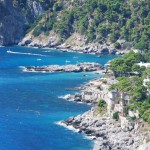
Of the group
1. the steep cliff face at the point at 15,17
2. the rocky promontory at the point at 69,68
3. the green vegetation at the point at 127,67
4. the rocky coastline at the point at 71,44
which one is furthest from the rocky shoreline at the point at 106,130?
the steep cliff face at the point at 15,17

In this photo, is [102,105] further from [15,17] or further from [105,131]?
[15,17]

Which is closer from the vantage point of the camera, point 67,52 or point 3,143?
point 3,143

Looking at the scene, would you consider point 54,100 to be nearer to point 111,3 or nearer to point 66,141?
point 66,141

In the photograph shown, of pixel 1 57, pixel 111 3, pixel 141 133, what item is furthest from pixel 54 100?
pixel 111 3

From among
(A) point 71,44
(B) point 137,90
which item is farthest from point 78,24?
(B) point 137,90

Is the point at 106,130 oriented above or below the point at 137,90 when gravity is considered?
below

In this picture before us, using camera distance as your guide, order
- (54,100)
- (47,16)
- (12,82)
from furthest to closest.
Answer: (47,16), (12,82), (54,100)

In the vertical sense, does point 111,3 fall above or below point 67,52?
above
